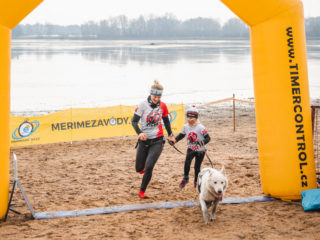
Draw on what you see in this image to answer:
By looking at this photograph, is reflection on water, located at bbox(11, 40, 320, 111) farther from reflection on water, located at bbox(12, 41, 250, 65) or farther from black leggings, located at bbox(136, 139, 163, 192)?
black leggings, located at bbox(136, 139, 163, 192)

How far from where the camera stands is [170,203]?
6465 mm

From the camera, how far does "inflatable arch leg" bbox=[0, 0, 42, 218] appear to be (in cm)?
558

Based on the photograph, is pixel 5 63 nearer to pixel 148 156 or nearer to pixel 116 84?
pixel 148 156

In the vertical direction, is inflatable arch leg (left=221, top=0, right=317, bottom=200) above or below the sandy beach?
above

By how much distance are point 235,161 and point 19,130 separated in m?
6.40

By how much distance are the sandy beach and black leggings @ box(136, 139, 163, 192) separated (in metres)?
0.46

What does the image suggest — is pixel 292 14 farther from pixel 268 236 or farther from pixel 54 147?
pixel 54 147

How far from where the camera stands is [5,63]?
5.71m

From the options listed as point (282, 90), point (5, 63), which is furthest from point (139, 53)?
point (5, 63)

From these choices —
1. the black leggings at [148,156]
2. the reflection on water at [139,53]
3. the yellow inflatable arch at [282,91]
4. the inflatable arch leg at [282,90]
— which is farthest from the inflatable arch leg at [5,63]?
the reflection on water at [139,53]

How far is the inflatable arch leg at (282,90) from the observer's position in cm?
611

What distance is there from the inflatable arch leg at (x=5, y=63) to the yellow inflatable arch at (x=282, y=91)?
112 millimetres

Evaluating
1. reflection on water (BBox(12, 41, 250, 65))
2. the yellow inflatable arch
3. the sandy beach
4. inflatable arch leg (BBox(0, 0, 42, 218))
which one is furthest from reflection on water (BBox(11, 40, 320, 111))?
the yellow inflatable arch

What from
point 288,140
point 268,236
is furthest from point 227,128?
point 268,236
